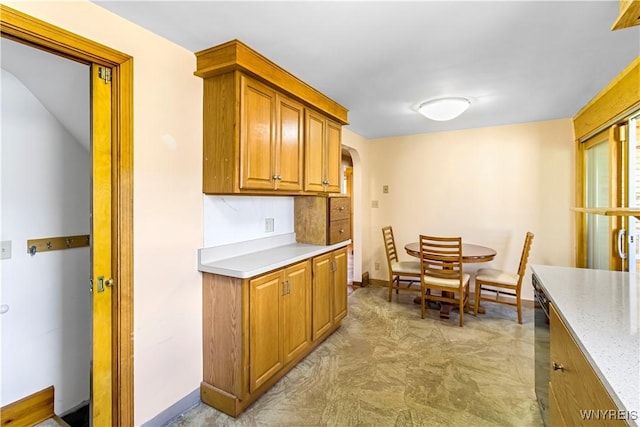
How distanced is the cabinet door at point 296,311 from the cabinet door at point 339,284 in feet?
1.56

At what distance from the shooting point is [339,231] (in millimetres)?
3072

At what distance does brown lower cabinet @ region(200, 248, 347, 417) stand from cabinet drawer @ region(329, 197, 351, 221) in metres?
0.71

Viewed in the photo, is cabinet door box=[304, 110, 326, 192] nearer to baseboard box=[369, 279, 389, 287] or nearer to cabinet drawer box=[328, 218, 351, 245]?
cabinet drawer box=[328, 218, 351, 245]

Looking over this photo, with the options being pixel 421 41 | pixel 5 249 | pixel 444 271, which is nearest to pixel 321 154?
pixel 421 41

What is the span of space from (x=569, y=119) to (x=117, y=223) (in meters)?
4.61

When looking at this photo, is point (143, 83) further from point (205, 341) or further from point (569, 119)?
point (569, 119)

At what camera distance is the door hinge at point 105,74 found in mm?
1579

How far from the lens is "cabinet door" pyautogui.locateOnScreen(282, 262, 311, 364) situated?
2.29 metres

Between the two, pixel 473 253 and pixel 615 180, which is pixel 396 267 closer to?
pixel 473 253

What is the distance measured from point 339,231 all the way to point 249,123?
1.48 m

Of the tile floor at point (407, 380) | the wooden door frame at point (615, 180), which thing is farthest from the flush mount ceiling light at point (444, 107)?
the tile floor at point (407, 380)

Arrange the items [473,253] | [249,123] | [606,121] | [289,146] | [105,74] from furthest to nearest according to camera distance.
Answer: [473,253] → [606,121] → [289,146] → [249,123] → [105,74]

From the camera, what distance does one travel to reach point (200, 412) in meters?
1.96

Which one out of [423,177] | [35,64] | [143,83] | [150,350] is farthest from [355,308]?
[35,64]
